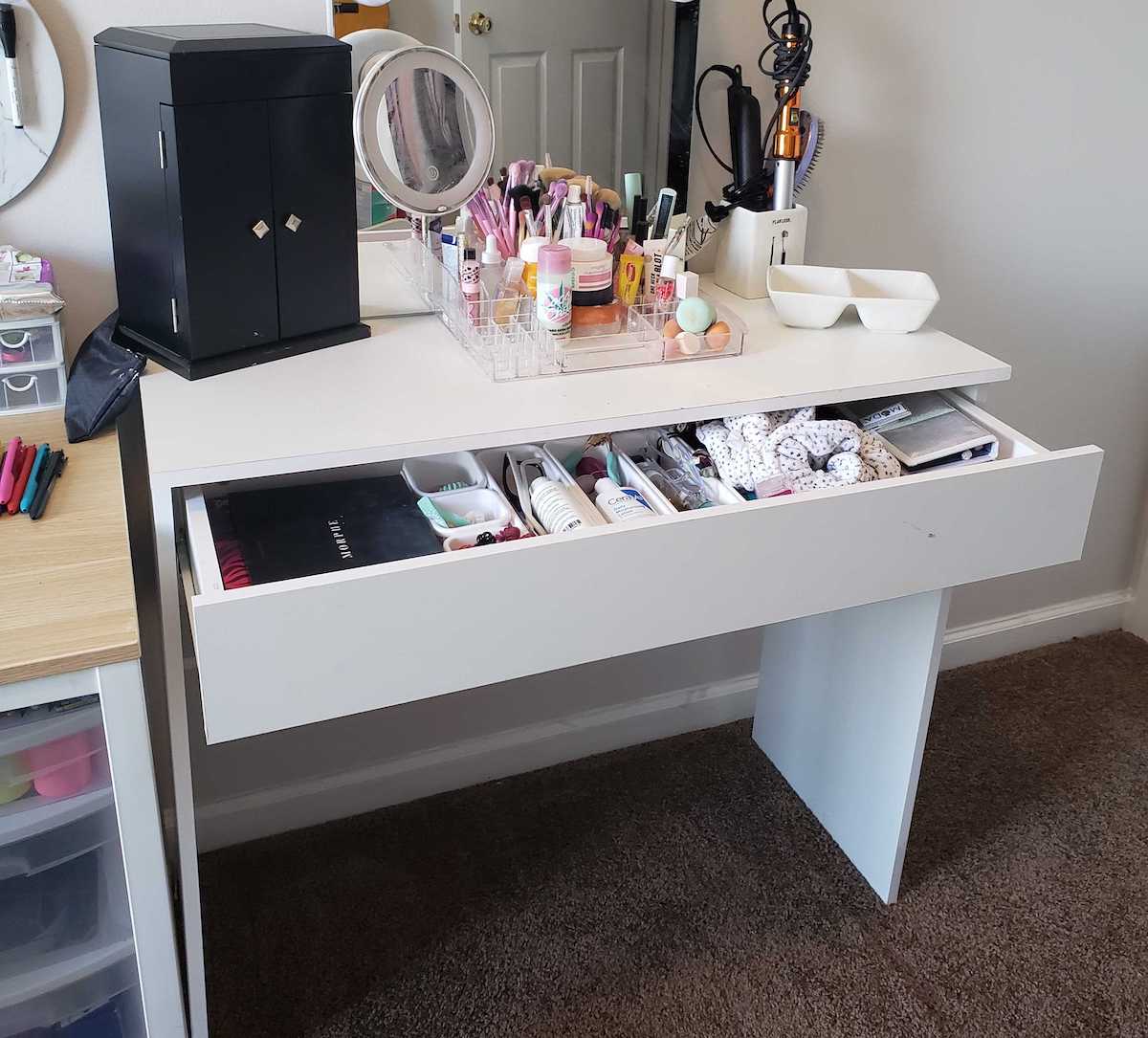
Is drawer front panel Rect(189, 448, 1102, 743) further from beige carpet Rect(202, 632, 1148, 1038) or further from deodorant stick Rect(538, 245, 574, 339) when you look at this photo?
beige carpet Rect(202, 632, 1148, 1038)

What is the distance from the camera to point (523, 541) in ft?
3.35

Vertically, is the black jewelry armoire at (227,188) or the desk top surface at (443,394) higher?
the black jewelry armoire at (227,188)

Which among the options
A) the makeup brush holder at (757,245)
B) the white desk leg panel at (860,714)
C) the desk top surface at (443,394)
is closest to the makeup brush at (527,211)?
the desk top surface at (443,394)

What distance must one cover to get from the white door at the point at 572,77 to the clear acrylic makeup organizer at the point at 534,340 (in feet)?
0.68

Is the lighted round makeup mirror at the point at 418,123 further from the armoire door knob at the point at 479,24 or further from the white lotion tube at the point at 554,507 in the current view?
the white lotion tube at the point at 554,507

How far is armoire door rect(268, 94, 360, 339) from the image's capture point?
47.3 inches

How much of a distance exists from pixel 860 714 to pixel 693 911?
361 mm

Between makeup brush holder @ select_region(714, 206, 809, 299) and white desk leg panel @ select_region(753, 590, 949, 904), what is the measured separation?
0.46 metres

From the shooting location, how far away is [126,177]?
122cm

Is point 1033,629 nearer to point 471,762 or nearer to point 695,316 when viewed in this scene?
point 471,762

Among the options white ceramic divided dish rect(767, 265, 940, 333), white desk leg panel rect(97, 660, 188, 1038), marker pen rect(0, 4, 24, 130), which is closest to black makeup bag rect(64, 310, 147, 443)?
marker pen rect(0, 4, 24, 130)

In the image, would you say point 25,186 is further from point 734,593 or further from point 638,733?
point 638,733

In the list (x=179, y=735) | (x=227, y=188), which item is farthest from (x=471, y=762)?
(x=227, y=188)

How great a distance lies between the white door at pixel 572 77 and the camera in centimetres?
140
